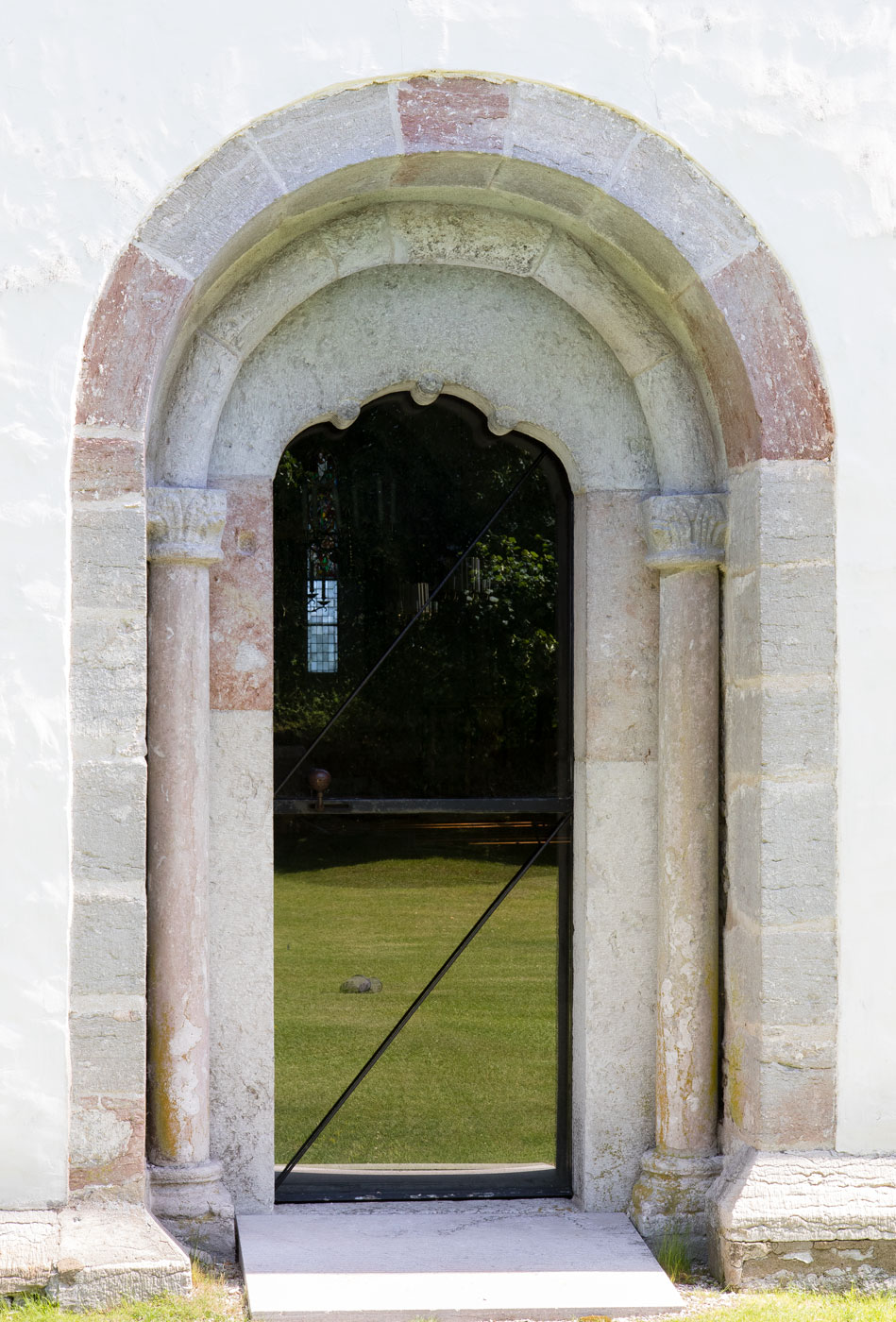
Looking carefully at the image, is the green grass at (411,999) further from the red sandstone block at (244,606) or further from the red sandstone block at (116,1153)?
the red sandstone block at (116,1153)

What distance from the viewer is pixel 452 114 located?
11.5ft

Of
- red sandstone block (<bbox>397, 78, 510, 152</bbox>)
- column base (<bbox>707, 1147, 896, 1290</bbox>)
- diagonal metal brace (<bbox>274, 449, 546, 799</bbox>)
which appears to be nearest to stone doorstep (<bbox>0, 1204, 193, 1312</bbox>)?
diagonal metal brace (<bbox>274, 449, 546, 799</bbox>)

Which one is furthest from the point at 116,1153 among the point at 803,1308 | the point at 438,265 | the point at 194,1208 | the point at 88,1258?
the point at 438,265

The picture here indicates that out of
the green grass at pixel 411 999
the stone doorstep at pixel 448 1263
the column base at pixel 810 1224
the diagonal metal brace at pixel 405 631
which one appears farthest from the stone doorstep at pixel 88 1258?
the column base at pixel 810 1224

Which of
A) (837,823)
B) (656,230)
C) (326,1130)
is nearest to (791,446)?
(656,230)

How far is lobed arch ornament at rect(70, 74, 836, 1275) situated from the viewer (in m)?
3.40

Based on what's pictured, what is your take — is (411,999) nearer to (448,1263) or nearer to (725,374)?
(448,1263)

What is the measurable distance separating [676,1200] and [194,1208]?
124cm

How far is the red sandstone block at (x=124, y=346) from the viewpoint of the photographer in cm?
339

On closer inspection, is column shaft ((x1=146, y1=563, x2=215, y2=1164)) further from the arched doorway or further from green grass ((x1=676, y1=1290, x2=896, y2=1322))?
green grass ((x1=676, y1=1290, x2=896, y2=1322))

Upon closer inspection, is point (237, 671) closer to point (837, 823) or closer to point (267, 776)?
point (267, 776)

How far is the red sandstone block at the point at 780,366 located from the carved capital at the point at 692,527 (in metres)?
0.29

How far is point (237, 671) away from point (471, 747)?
0.70 metres

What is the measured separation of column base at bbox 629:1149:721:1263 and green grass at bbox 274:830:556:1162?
0.39 meters
